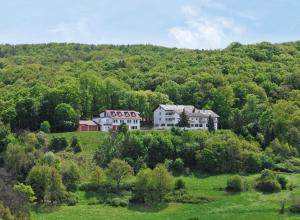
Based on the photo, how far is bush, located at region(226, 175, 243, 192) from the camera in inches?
3610

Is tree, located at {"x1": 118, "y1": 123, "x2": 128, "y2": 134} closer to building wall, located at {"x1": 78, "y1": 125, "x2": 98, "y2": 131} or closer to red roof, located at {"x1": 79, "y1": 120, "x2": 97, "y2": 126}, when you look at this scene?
building wall, located at {"x1": 78, "y1": 125, "x2": 98, "y2": 131}

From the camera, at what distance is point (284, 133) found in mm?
117062

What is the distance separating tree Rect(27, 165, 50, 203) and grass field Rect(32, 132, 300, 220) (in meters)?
3.59

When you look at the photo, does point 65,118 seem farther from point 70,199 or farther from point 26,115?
point 70,199

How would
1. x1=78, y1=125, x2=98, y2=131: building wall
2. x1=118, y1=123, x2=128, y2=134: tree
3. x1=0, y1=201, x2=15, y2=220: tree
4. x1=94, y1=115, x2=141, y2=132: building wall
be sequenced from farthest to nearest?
x1=94, y1=115, x2=141, y2=132: building wall < x1=78, y1=125, x2=98, y2=131: building wall < x1=118, y1=123, x2=128, y2=134: tree < x1=0, y1=201, x2=15, y2=220: tree

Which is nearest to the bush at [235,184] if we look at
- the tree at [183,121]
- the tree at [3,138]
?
the tree at [183,121]

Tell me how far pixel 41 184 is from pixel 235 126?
48706 mm

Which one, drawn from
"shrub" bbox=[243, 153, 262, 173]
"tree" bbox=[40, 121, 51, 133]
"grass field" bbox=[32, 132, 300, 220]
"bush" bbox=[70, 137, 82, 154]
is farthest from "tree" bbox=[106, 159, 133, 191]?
"tree" bbox=[40, 121, 51, 133]

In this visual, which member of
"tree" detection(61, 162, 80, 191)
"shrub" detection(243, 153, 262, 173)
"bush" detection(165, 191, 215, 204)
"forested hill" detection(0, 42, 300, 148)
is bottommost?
"bush" detection(165, 191, 215, 204)

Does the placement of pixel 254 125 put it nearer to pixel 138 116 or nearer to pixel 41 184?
pixel 138 116

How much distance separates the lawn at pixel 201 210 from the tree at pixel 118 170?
5.42 m

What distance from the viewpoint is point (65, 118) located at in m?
118

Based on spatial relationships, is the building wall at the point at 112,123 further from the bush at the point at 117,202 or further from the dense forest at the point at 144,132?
the bush at the point at 117,202

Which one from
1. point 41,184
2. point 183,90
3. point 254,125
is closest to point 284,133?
point 254,125
